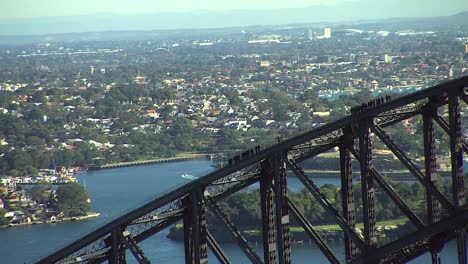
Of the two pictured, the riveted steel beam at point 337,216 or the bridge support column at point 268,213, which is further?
the bridge support column at point 268,213

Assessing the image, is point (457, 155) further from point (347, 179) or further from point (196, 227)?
point (196, 227)

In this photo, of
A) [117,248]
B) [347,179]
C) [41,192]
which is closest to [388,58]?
[41,192]

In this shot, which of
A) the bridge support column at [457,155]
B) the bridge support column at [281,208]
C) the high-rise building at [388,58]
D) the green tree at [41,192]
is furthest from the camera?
the high-rise building at [388,58]

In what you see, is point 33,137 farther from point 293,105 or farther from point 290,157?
point 290,157

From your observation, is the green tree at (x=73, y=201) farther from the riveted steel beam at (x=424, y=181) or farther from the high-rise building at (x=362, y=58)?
the high-rise building at (x=362, y=58)

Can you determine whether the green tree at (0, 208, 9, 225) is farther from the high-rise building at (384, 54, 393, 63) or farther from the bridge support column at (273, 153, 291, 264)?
the high-rise building at (384, 54, 393, 63)

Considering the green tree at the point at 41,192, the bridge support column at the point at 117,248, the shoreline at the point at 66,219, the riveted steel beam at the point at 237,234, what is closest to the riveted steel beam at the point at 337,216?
the riveted steel beam at the point at 237,234

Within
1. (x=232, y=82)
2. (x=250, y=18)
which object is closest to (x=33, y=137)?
(x=232, y=82)
